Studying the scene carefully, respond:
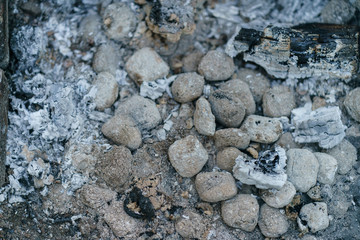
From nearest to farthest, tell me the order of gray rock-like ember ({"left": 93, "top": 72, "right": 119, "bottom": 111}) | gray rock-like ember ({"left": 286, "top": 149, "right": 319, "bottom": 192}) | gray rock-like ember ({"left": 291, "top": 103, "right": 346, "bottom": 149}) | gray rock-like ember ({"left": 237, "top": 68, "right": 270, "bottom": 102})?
gray rock-like ember ({"left": 286, "top": 149, "right": 319, "bottom": 192})
gray rock-like ember ({"left": 291, "top": 103, "right": 346, "bottom": 149})
gray rock-like ember ({"left": 93, "top": 72, "right": 119, "bottom": 111})
gray rock-like ember ({"left": 237, "top": 68, "right": 270, "bottom": 102})

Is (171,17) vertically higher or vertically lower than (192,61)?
higher

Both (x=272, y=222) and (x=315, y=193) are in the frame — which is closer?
(x=272, y=222)

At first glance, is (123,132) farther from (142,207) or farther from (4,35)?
(4,35)

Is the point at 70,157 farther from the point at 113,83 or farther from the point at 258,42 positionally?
the point at 258,42

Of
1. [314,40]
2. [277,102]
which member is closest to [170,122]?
[277,102]

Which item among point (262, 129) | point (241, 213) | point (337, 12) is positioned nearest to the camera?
point (241, 213)

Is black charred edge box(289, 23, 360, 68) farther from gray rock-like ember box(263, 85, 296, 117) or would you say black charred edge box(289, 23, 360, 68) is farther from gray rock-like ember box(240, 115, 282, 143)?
gray rock-like ember box(240, 115, 282, 143)

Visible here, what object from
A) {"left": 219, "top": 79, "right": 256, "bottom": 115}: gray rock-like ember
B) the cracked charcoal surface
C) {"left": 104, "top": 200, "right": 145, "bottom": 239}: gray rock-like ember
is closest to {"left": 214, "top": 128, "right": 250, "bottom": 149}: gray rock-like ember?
the cracked charcoal surface
